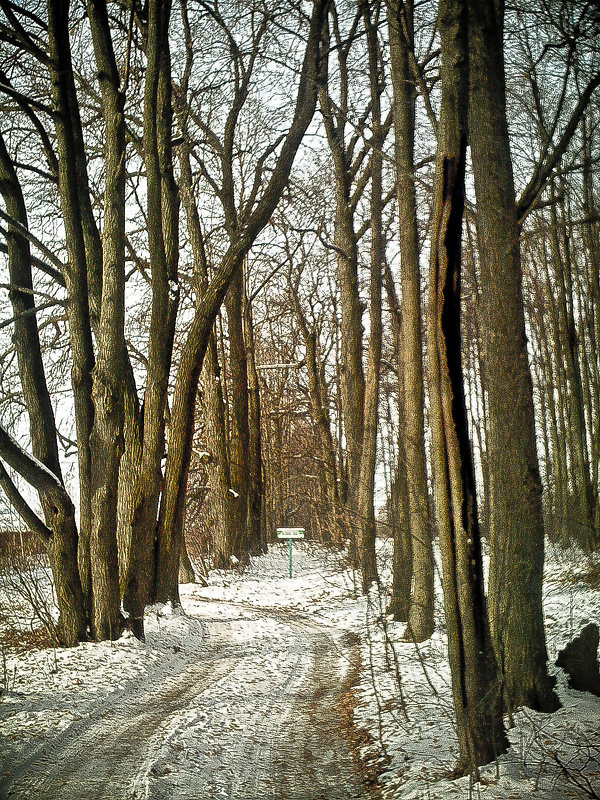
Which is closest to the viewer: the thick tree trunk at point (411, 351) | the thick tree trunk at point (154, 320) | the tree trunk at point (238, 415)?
the thick tree trunk at point (411, 351)

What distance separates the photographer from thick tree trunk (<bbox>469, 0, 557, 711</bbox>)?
5129 mm

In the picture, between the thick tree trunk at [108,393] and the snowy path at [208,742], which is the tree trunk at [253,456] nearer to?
the thick tree trunk at [108,393]

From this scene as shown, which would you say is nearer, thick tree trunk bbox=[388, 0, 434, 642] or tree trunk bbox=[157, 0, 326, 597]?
thick tree trunk bbox=[388, 0, 434, 642]

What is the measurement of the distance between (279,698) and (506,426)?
12.2 feet

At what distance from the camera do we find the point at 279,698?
7.17 metres

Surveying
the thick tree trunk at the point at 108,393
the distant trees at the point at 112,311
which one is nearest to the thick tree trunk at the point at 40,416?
the distant trees at the point at 112,311

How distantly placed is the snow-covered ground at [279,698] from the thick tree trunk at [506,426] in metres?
0.44

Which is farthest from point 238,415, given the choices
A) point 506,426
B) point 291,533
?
point 506,426

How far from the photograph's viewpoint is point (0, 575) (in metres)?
7.79

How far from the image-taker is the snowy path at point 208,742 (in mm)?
4824

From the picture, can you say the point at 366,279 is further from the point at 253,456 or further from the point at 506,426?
the point at 506,426

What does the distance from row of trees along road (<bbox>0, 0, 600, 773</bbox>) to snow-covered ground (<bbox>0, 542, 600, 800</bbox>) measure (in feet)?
1.08

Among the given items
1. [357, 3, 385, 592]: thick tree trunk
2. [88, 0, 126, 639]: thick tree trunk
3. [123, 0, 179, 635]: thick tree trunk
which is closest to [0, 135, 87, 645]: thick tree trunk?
[88, 0, 126, 639]: thick tree trunk

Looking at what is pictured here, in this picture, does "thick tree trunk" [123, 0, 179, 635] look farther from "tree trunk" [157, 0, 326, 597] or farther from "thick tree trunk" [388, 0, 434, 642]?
"thick tree trunk" [388, 0, 434, 642]
